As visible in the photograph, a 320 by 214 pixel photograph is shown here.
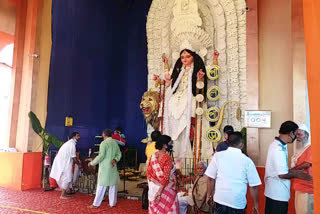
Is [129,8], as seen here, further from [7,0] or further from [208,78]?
[208,78]

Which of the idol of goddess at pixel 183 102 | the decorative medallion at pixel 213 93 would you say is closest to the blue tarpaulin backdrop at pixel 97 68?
the idol of goddess at pixel 183 102

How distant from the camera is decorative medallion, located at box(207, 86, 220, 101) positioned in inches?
277

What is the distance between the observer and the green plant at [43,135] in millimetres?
7324

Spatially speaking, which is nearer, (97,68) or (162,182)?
(162,182)

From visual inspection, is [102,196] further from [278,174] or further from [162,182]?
[278,174]

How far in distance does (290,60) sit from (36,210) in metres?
5.31

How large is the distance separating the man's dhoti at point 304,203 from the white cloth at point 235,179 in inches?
32.5

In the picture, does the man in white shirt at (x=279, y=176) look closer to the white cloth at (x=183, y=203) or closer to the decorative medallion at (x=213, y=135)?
the white cloth at (x=183, y=203)

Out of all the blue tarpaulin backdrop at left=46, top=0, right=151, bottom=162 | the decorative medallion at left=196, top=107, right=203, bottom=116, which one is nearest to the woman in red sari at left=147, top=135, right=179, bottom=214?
the decorative medallion at left=196, top=107, right=203, bottom=116

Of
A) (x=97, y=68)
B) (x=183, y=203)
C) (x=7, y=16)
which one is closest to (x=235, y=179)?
(x=183, y=203)

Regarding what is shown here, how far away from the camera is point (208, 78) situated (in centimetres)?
731

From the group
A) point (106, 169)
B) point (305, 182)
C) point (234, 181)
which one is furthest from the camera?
point (106, 169)

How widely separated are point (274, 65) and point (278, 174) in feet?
11.3

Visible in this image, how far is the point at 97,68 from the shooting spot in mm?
9523
